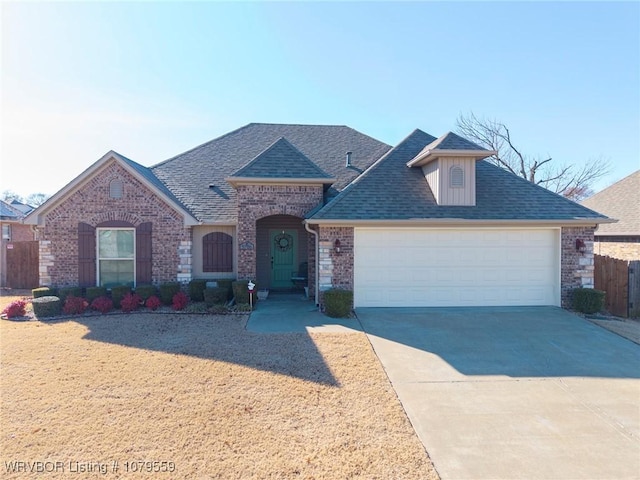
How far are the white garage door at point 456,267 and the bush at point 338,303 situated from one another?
75 cm

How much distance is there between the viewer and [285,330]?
8.18 meters

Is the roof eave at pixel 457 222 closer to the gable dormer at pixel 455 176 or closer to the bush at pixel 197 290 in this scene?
the gable dormer at pixel 455 176

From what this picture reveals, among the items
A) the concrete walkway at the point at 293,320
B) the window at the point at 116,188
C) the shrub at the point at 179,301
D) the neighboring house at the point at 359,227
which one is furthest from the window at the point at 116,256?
the concrete walkway at the point at 293,320

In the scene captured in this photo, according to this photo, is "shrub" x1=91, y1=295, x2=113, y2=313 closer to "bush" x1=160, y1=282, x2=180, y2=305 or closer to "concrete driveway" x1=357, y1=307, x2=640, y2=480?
"bush" x1=160, y1=282, x2=180, y2=305

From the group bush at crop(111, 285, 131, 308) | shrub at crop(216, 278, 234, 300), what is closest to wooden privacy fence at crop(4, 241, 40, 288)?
bush at crop(111, 285, 131, 308)

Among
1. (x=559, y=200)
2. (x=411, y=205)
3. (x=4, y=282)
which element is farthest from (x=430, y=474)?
(x=4, y=282)

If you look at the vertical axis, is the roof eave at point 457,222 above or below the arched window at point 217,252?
above

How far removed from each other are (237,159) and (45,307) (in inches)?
327

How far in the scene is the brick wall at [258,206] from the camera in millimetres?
11039

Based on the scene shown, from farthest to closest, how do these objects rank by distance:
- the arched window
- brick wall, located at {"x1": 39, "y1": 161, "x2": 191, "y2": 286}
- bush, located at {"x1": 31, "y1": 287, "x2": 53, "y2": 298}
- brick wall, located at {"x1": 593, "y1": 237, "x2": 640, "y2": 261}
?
brick wall, located at {"x1": 593, "y1": 237, "x2": 640, "y2": 261} < the arched window < brick wall, located at {"x1": 39, "y1": 161, "x2": 191, "y2": 286} < bush, located at {"x1": 31, "y1": 287, "x2": 53, "y2": 298}

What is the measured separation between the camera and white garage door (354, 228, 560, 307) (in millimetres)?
10102

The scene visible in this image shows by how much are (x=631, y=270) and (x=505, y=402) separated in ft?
27.7

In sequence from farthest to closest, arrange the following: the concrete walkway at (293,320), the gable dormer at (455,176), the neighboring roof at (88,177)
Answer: the neighboring roof at (88,177), the gable dormer at (455,176), the concrete walkway at (293,320)

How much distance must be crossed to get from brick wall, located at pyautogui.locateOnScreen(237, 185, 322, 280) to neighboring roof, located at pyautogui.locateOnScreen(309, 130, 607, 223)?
1372 mm
